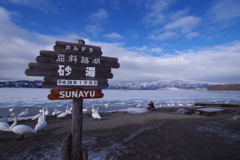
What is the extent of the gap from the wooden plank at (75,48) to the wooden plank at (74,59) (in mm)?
125

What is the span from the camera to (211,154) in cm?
588

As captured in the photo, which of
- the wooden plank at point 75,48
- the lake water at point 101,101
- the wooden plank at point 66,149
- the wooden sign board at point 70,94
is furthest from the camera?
the lake water at point 101,101

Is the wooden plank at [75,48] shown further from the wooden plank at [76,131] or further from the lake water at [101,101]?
the lake water at [101,101]

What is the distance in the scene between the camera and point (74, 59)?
399cm

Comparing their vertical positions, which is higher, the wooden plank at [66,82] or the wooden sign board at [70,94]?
the wooden plank at [66,82]

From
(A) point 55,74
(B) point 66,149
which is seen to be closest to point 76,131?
(B) point 66,149

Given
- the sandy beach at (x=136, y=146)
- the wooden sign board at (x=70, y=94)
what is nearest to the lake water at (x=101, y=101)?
the sandy beach at (x=136, y=146)

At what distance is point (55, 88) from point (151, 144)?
575 cm

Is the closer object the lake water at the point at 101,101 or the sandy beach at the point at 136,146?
the sandy beach at the point at 136,146

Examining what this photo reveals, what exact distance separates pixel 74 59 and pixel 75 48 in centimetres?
35

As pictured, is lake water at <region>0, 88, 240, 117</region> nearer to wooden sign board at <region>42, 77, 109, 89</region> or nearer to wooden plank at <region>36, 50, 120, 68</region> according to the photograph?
wooden plank at <region>36, 50, 120, 68</region>

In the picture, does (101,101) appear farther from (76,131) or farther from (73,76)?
(73,76)

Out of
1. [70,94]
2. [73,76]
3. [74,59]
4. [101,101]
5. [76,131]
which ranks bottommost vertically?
[101,101]

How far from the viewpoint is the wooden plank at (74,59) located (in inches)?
147
